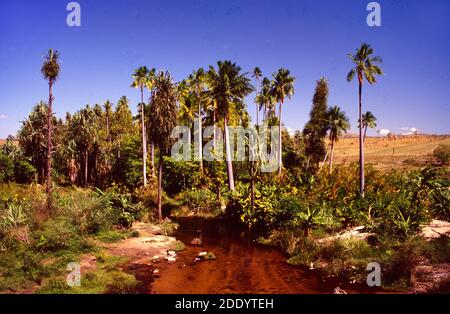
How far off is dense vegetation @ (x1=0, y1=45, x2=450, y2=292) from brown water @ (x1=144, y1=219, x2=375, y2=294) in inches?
55.5

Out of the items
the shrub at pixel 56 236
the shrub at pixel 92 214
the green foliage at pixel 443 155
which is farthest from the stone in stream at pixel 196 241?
the green foliage at pixel 443 155

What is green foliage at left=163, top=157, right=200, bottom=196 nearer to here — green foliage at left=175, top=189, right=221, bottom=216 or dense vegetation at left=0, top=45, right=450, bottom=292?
dense vegetation at left=0, top=45, right=450, bottom=292

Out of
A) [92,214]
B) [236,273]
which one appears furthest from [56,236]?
[236,273]

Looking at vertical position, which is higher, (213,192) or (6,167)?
(6,167)

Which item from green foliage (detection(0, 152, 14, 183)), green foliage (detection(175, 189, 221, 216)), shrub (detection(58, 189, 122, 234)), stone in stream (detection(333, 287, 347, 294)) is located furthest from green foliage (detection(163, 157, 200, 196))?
stone in stream (detection(333, 287, 347, 294))

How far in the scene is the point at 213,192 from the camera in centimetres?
3662

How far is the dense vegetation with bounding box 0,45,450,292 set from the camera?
18027 millimetres

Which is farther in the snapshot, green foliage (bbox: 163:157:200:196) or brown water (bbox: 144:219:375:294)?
green foliage (bbox: 163:157:200:196)

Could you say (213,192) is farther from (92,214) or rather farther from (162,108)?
(92,214)

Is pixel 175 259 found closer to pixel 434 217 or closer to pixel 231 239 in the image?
pixel 231 239

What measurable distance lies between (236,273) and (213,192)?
61.9 ft

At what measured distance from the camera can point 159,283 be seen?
16.1 metres
